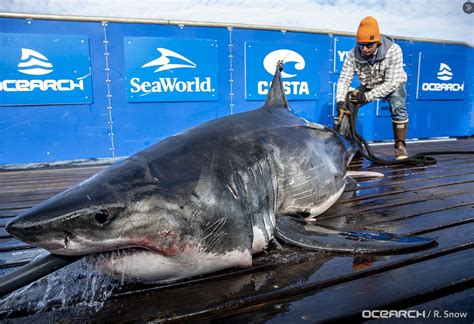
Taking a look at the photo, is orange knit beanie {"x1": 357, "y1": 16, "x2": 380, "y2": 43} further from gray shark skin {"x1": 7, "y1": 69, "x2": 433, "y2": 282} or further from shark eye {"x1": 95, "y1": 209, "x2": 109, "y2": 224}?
shark eye {"x1": 95, "y1": 209, "x2": 109, "y2": 224}

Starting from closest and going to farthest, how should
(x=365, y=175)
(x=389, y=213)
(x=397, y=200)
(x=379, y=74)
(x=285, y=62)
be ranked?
(x=389, y=213) → (x=397, y=200) → (x=365, y=175) → (x=379, y=74) → (x=285, y=62)

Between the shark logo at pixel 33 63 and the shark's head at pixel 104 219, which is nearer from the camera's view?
the shark's head at pixel 104 219

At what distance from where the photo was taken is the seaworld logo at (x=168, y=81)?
5.88 metres

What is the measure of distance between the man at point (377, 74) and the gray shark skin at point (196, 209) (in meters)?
2.90

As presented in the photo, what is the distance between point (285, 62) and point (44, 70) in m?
3.90

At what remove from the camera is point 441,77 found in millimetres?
7859

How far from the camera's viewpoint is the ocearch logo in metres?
6.57

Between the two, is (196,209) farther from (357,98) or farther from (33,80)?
(33,80)

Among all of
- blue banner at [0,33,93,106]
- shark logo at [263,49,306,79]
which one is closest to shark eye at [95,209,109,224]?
blue banner at [0,33,93,106]

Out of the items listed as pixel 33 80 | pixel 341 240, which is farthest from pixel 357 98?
pixel 33 80

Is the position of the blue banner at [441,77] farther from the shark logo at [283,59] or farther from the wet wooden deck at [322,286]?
the wet wooden deck at [322,286]

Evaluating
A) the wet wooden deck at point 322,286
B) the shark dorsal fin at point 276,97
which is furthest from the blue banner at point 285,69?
the wet wooden deck at point 322,286

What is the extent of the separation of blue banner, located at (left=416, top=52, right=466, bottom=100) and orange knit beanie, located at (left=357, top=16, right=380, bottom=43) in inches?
149

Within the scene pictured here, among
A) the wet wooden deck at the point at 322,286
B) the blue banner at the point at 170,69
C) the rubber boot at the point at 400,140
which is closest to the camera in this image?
the wet wooden deck at the point at 322,286
